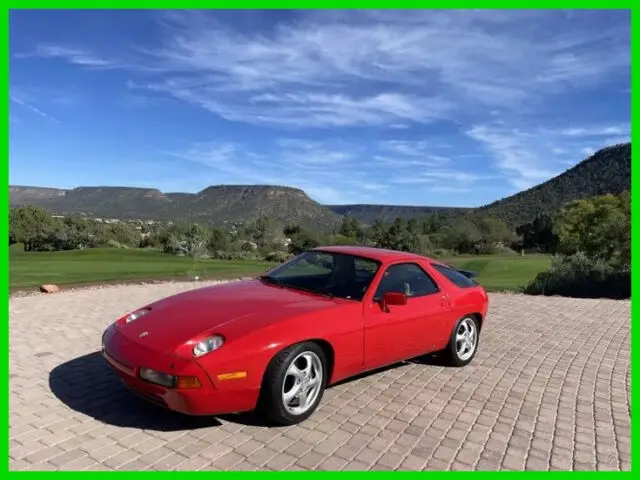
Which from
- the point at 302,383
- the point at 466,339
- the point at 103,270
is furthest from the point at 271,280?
the point at 103,270

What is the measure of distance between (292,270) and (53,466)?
9.44 feet

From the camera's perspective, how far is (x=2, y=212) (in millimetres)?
5555

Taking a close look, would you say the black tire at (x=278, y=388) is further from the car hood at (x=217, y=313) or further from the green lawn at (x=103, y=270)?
the green lawn at (x=103, y=270)

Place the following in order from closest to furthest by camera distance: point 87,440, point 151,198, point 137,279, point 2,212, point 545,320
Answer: point 87,440
point 2,212
point 545,320
point 137,279
point 151,198

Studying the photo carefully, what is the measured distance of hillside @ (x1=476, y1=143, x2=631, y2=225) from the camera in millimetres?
68688

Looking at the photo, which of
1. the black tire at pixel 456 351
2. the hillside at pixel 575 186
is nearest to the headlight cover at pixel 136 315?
the black tire at pixel 456 351

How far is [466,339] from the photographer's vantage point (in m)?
5.73

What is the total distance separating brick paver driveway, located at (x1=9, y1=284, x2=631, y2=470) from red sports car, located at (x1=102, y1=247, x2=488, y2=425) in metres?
0.29

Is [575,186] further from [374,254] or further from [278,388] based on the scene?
[278,388]

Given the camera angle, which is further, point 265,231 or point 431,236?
point 431,236

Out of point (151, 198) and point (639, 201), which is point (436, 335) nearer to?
point (639, 201)

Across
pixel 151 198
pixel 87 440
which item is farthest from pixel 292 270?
pixel 151 198

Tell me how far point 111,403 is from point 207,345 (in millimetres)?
1323

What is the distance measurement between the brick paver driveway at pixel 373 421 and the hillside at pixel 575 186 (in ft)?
227
